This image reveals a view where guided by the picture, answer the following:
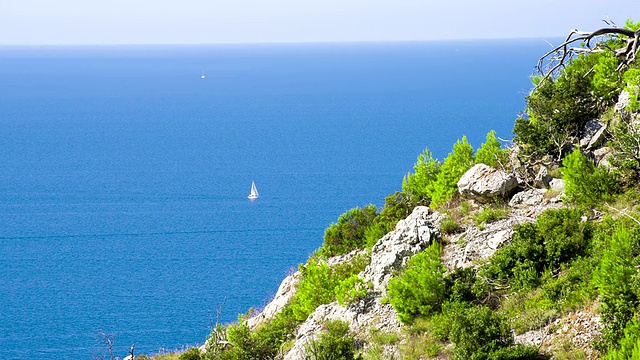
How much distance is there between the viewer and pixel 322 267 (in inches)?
942

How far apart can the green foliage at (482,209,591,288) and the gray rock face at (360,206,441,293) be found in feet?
10.1

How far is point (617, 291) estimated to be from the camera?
1405 centimetres

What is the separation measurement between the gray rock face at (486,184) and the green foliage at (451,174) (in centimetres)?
150

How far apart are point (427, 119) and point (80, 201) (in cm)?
8641

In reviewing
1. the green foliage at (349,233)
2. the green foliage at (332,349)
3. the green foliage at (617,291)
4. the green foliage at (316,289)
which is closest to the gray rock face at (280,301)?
the green foliage at (349,233)

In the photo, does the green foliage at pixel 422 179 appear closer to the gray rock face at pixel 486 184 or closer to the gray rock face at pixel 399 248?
the gray rock face at pixel 486 184

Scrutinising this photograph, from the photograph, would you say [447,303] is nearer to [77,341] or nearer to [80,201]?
[77,341]

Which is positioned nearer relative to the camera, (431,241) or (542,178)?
(431,241)

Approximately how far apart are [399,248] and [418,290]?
3.13 meters

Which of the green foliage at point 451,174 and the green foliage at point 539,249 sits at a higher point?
the green foliage at point 451,174

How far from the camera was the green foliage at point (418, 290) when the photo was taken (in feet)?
61.0

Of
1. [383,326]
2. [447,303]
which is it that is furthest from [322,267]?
[447,303]

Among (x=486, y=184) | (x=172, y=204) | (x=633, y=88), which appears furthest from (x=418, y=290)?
(x=172, y=204)

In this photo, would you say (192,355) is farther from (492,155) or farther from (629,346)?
(629,346)
